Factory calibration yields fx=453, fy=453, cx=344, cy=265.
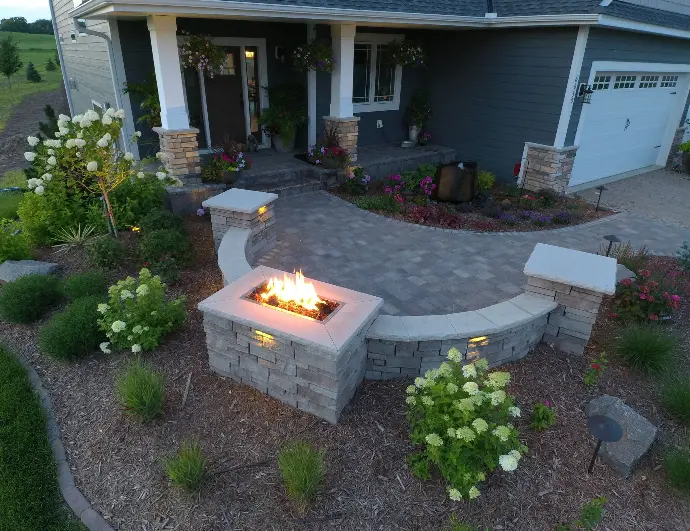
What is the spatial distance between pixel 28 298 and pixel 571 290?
17.5 ft

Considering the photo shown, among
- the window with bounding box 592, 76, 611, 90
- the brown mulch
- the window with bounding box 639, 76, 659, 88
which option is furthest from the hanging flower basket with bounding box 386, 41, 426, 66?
the brown mulch

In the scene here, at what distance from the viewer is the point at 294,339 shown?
324 centimetres

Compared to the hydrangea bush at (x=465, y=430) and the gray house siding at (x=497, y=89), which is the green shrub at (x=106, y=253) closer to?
the hydrangea bush at (x=465, y=430)

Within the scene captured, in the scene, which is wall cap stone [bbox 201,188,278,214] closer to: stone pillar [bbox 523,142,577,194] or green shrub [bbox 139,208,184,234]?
green shrub [bbox 139,208,184,234]

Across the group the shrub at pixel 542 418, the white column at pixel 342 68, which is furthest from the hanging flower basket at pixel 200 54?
the shrub at pixel 542 418

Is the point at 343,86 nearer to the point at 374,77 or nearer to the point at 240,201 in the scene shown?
the point at 374,77

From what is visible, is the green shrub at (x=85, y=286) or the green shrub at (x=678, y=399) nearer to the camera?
the green shrub at (x=678, y=399)

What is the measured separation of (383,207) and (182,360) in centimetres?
449

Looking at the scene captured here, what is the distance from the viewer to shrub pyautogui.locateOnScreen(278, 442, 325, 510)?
2836 millimetres

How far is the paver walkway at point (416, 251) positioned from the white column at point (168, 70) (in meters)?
2.11

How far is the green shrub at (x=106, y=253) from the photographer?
549cm

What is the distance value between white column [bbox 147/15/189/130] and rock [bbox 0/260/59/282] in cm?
278

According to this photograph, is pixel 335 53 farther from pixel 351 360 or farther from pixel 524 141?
pixel 351 360

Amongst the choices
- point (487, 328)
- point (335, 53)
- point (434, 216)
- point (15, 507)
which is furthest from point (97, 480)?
point (335, 53)
